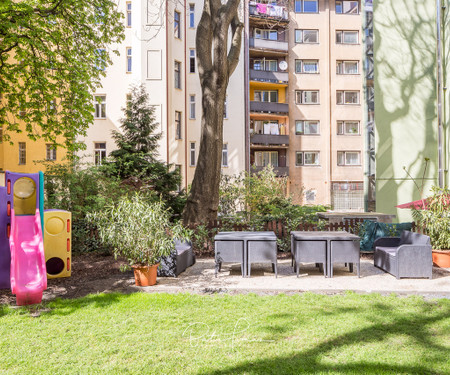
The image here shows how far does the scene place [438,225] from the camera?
30.2 feet

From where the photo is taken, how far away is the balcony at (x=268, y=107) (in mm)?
33844

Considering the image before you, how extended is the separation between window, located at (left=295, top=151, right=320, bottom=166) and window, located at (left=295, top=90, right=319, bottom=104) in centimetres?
Answer: 476

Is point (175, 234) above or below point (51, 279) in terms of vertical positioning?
above

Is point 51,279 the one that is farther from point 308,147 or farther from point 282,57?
point 282,57

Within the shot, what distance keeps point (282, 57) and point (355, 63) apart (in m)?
6.93

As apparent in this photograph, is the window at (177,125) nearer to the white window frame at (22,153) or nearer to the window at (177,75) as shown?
the window at (177,75)

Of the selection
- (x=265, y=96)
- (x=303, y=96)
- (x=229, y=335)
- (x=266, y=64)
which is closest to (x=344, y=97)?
(x=303, y=96)

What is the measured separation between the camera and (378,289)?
275 inches

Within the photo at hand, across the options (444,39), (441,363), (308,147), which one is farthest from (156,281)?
(308,147)

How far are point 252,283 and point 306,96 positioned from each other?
100ft

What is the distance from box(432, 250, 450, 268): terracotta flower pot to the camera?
355 inches

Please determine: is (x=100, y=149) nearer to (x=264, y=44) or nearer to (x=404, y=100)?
(x=264, y=44)

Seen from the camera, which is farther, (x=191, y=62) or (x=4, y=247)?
(x=191, y=62)

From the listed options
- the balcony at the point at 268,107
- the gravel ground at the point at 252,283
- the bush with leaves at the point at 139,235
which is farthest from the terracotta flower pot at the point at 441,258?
the balcony at the point at 268,107
